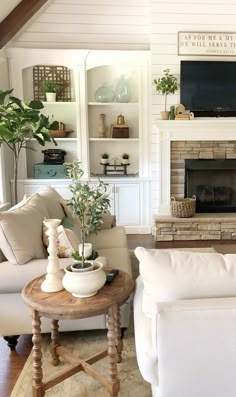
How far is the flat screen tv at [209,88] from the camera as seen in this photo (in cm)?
481

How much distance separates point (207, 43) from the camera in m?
4.84

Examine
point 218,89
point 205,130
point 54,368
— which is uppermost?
point 218,89

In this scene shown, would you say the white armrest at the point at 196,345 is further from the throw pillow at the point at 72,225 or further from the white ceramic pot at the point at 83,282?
the throw pillow at the point at 72,225

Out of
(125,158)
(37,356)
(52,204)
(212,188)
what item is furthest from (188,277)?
(125,158)

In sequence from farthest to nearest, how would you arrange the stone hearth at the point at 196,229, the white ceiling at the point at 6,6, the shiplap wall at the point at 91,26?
the shiplap wall at the point at 91,26 < the stone hearth at the point at 196,229 < the white ceiling at the point at 6,6

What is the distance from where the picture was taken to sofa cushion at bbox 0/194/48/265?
7.38 feet

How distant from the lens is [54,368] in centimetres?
220

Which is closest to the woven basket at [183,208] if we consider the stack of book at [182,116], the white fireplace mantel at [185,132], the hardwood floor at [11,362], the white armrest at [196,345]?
the white fireplace mantel at [185,132]

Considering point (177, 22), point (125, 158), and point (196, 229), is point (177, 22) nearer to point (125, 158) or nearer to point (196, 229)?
point (125, 158)

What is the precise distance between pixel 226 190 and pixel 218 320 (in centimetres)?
405

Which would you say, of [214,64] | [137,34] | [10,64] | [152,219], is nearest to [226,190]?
[152,219]

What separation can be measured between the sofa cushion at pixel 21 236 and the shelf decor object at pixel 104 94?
10.2 ft

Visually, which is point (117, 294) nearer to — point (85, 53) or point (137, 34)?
point (85, 53)

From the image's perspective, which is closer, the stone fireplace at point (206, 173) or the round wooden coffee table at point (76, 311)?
the round wooden coffee table at point (76, 311)
